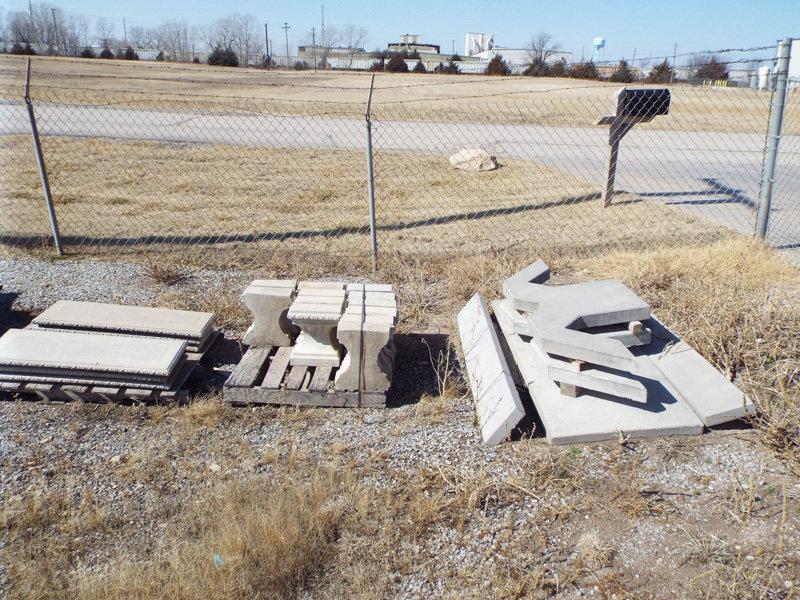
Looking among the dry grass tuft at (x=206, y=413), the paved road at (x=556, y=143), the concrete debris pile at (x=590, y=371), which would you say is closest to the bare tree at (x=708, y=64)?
the paved road at (x=556, y=143)

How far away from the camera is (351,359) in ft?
15.0

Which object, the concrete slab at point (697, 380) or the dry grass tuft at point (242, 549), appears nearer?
the dry grass tuft at point (242, 549)

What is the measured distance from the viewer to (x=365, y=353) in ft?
14.9

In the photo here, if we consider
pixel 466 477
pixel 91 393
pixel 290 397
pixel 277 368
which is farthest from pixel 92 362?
pixel 466 477

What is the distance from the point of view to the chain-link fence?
859cm

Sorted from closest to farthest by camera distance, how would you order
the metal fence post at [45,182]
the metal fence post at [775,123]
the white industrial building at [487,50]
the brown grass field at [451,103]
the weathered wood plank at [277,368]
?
1. the weathered wood plank at [277,368]
2. the metal fence post at [775,123]
3. the metal fence post at [45,182]
4. the brown grass field at [451,103]
5. the white industrial building at [487,50]

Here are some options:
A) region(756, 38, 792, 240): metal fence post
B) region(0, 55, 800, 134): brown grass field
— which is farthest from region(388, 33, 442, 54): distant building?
region(756, 38, 792, 240): metal fence post

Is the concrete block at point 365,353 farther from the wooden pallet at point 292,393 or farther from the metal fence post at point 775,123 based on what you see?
the metal fence post at point 775,123

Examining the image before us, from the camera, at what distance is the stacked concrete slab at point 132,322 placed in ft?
16.7

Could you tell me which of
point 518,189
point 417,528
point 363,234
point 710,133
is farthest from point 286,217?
point 710,133

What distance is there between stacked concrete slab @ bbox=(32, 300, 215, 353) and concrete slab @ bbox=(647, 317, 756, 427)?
359 cm

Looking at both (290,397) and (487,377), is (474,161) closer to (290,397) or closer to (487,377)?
(487,377)

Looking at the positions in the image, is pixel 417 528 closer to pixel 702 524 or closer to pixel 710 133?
pixel 702 524

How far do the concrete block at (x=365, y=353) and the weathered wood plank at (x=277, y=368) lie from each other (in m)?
0.43
